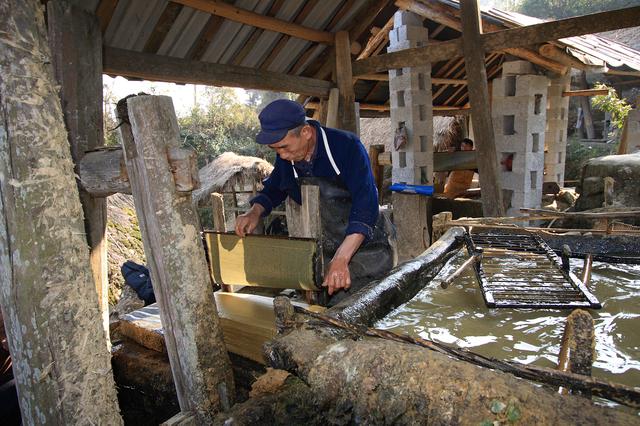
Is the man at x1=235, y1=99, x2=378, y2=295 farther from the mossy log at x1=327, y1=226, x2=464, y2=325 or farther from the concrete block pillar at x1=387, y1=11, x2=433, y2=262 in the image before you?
the concrete block pillar at x1=387, y1=11, x2=433, y2=262

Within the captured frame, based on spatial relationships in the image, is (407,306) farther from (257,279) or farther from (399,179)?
(399,179)

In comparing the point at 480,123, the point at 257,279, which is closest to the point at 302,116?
the point at 257,279

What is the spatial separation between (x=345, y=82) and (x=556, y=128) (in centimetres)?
569

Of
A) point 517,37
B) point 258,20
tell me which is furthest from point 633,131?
point 258,20

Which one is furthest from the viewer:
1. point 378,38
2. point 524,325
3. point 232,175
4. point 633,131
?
point 232,175

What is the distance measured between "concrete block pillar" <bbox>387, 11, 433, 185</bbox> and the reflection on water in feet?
12.9

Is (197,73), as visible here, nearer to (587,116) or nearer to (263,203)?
(263,203)

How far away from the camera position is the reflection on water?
85.2 inches

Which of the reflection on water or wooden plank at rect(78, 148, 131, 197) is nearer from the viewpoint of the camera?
the reflection on water

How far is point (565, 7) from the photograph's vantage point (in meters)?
20.5

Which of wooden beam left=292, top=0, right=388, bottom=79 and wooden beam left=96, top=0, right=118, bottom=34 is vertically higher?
wooden beam left=292, top=0, right=388, bottom=79

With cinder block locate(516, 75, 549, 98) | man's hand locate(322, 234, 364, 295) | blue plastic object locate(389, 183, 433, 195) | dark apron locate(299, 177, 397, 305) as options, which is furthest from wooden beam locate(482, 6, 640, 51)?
man's hand locate(322, 234, 364, 295)

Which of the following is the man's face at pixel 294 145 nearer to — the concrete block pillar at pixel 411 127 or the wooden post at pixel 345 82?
the wooden post at pixel 345 82

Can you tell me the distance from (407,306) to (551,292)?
0.90 metres
